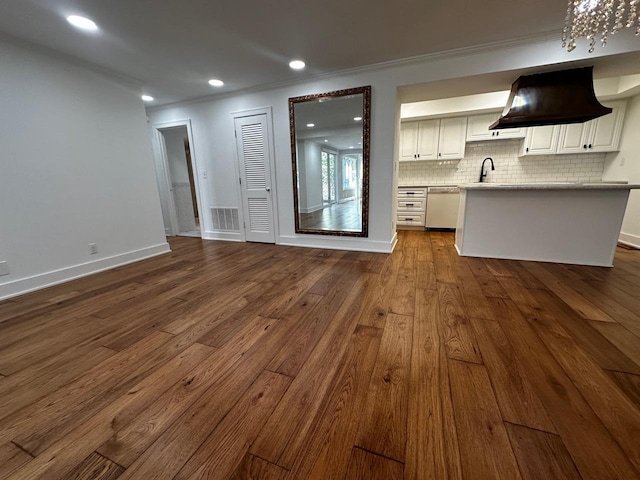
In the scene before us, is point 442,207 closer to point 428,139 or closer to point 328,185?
point 428,139

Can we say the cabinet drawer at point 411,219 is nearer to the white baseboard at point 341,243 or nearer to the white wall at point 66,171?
the white baseboard at point 341,243

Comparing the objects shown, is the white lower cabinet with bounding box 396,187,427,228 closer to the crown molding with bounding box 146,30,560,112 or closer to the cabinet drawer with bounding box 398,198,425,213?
the cabinet drawer with bounding box 398,198,425,213

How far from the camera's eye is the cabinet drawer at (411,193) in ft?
16.8

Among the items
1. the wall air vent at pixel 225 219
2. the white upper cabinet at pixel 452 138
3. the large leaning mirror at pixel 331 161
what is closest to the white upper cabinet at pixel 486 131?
the white upper cabinet at pixel 452 138

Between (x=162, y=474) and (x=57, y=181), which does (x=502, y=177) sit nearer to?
(x=162, y=474)

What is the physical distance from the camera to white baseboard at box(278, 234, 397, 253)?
11.9ft

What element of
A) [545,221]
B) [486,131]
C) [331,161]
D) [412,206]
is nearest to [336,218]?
[331,161]

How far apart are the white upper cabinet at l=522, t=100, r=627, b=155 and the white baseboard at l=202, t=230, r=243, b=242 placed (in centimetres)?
540

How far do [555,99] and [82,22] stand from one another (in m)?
4.72

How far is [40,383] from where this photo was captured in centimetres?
134

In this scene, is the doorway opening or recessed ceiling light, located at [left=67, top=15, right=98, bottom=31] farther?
the doorway opening

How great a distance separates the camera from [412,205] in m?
5.24

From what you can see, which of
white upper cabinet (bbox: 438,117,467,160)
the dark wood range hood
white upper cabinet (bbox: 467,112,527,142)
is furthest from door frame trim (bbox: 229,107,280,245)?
white upper cabinet (bbox: 467,112,527,142)

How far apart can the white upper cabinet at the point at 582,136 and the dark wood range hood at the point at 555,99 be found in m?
1.76
